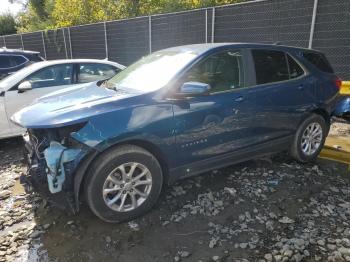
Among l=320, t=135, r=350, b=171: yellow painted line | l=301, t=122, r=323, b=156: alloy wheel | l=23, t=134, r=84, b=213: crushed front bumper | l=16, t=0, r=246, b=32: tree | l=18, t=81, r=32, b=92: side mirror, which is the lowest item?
l=320, t=135, r=350, b=171: yellow painted line

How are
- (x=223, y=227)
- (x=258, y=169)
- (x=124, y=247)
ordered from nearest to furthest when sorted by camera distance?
(x=124, y=247) < (x=223, y=227) < (x=258, y=169)

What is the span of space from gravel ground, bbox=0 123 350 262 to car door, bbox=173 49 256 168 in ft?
1.78

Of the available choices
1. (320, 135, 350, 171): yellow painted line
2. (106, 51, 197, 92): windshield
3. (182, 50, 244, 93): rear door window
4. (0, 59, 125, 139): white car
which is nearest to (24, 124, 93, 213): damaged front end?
(106, 51, 197, 92): windshield

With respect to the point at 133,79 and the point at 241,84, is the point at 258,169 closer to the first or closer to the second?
the point at 241,84

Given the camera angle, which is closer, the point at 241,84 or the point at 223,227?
the point at 223,227

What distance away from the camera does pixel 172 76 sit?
12.8 ft

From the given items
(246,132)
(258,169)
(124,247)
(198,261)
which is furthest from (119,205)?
(258,169)

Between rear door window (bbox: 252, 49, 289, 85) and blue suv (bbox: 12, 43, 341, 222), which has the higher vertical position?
rear door window (bbox: 252, 49, 289, 85)

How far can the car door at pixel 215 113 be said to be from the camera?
388 cm

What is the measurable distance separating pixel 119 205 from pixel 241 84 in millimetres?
→ 1999

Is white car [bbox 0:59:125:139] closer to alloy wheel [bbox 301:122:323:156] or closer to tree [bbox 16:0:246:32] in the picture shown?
alloy wheel [bbox 301:122:323:156]

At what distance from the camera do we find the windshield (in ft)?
12.9

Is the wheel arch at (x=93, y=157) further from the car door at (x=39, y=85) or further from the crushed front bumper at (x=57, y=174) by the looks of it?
the car door at (x=39, y=85)

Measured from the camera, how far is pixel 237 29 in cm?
966
